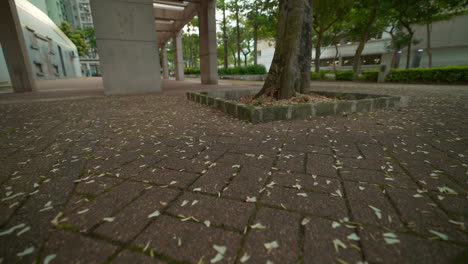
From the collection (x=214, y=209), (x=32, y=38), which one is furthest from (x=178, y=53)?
(x=214, y=209)

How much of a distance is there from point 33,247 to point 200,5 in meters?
15.4

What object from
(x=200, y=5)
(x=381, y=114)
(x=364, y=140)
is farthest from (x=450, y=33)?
(x=364, y=140)

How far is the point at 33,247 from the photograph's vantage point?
122cm

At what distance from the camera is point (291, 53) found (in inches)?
198

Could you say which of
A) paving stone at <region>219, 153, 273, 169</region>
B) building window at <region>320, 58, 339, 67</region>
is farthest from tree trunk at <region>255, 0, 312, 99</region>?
building window at <region>320, 58, 339, 67</region>

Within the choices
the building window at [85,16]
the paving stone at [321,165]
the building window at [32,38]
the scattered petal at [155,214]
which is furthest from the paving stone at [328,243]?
the building window at [85,16]

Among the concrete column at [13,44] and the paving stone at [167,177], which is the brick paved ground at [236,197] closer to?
the paving stone at [167,177]

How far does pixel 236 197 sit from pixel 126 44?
923cm

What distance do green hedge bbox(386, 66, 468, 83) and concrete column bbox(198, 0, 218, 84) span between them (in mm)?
14042

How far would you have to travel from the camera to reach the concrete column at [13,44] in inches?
356

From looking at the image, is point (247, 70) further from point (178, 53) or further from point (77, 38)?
point (77, 38)

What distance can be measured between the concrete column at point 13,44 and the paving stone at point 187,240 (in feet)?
42.9

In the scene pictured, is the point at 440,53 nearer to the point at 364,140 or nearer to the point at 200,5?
the point at 200,5

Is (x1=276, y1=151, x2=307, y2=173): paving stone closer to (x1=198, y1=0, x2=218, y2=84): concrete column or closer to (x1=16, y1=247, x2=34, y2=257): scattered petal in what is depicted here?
(x1=16, y1=247, x2=34, y2=257): scattered petal
